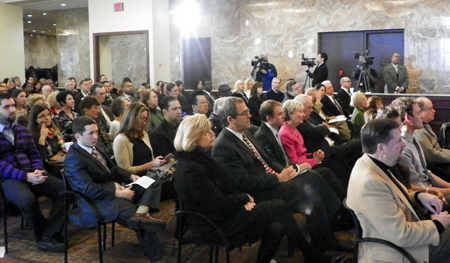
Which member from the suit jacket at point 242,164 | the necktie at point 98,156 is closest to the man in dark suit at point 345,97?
the suit jacket at point 242,164

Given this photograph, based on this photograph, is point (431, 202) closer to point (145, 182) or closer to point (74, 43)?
point (145, 182)

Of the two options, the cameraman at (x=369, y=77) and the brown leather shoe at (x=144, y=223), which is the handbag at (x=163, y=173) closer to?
the brown leather shoe at (x=144, y=223)

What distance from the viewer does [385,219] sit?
2383 mm

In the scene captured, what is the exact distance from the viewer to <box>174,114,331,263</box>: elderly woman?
310cm

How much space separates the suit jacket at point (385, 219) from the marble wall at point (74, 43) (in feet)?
45.9

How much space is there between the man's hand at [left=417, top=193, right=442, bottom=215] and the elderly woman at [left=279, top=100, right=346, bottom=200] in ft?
4.71

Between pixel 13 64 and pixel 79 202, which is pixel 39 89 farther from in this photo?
pixel 79 202

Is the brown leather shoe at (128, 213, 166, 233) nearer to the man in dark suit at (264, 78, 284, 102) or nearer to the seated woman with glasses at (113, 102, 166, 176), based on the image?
the seated woman with glasses at (113, 102, 166, 176)

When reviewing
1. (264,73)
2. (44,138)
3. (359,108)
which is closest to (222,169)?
(44,138)

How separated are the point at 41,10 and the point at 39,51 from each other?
6099mm

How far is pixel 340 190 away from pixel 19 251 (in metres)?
2.67

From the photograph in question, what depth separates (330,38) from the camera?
12.1 metres

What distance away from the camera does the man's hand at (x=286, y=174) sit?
12.5ft

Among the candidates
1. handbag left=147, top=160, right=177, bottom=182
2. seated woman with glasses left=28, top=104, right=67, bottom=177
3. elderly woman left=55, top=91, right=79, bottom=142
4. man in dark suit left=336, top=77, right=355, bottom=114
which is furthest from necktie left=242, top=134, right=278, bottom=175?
man in dark suit left=336, top=77, right=355, bottom=114
